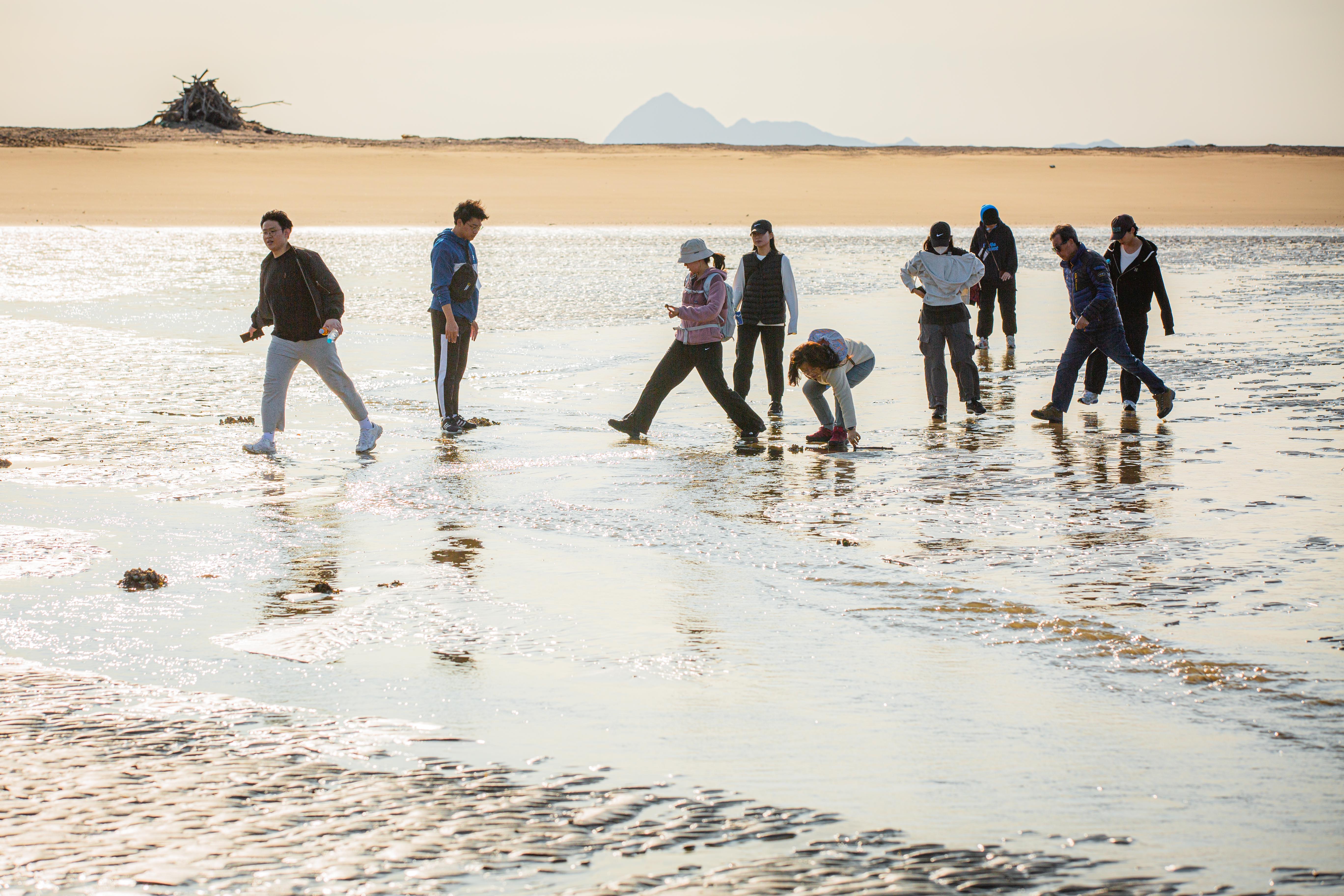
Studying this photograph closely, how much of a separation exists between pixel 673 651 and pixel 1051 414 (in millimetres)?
5700

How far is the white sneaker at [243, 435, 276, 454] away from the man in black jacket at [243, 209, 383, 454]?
0.28ft

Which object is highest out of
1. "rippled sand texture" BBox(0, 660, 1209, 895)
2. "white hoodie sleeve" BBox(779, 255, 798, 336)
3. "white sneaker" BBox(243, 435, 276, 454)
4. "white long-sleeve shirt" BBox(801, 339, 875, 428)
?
"white hoodie sleeve" BBox(779, 255, 798, 336)

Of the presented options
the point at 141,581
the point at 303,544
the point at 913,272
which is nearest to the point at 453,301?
the point at 913,272

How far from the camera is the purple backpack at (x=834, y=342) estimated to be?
8.66 meters

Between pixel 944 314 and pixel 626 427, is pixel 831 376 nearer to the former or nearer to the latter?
pixel 626 427

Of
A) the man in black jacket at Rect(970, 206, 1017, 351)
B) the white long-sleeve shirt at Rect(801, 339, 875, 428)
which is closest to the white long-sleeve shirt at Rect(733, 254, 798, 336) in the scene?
the white long-sleeve shirt at Rect(801, 339, 875, 428)

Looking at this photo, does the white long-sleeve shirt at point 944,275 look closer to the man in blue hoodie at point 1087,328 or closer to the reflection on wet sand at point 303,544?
the man in blue hoodie at point 1087,328

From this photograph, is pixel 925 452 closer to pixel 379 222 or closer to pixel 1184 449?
pixel 1184 449

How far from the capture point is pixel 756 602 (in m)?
5.25

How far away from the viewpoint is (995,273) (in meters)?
13.6

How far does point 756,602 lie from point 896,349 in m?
8.95

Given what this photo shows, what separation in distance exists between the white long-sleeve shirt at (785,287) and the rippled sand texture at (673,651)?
30.8 inches

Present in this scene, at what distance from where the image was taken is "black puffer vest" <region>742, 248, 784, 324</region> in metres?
10.2

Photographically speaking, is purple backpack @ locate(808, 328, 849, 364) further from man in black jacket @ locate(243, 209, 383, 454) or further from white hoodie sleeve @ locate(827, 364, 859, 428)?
man in black jacket @ locate(243, 209, 383, 454)
